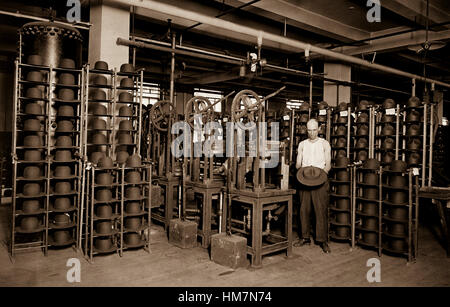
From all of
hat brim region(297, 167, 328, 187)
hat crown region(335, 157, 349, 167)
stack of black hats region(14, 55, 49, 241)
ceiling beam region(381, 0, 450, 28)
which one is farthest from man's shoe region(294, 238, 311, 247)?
ceiling beam region(381, 0, 450, 28)

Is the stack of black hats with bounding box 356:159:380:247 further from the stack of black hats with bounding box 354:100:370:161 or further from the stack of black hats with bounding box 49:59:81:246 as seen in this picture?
the stack of black hats with bounding box 49:59:81:246

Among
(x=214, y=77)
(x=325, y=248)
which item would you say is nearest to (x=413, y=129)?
(x=325, y=248)

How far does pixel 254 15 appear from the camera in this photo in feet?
24.5

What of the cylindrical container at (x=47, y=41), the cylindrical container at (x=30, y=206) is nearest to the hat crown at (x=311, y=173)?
the cylindrical container at (x=30, y=206)

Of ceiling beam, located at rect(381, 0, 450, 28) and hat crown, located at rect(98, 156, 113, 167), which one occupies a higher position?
ceiling beam, located at rect(381, 0, 450, 28)

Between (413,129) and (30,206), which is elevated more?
(413,129)

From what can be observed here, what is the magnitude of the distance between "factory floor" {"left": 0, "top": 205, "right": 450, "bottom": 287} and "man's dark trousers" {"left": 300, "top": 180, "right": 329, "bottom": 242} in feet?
0.82

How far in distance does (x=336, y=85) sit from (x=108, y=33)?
614 cm

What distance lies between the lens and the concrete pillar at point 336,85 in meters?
9.27

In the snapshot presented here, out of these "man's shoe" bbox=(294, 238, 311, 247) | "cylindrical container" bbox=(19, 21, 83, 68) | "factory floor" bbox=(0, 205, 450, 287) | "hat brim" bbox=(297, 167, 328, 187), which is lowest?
"factory floor" bbox=(0, 205, 450, 287)

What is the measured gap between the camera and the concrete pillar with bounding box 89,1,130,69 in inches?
213

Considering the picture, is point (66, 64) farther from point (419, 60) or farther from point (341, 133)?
point (419, 60)

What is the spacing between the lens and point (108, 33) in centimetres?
546
